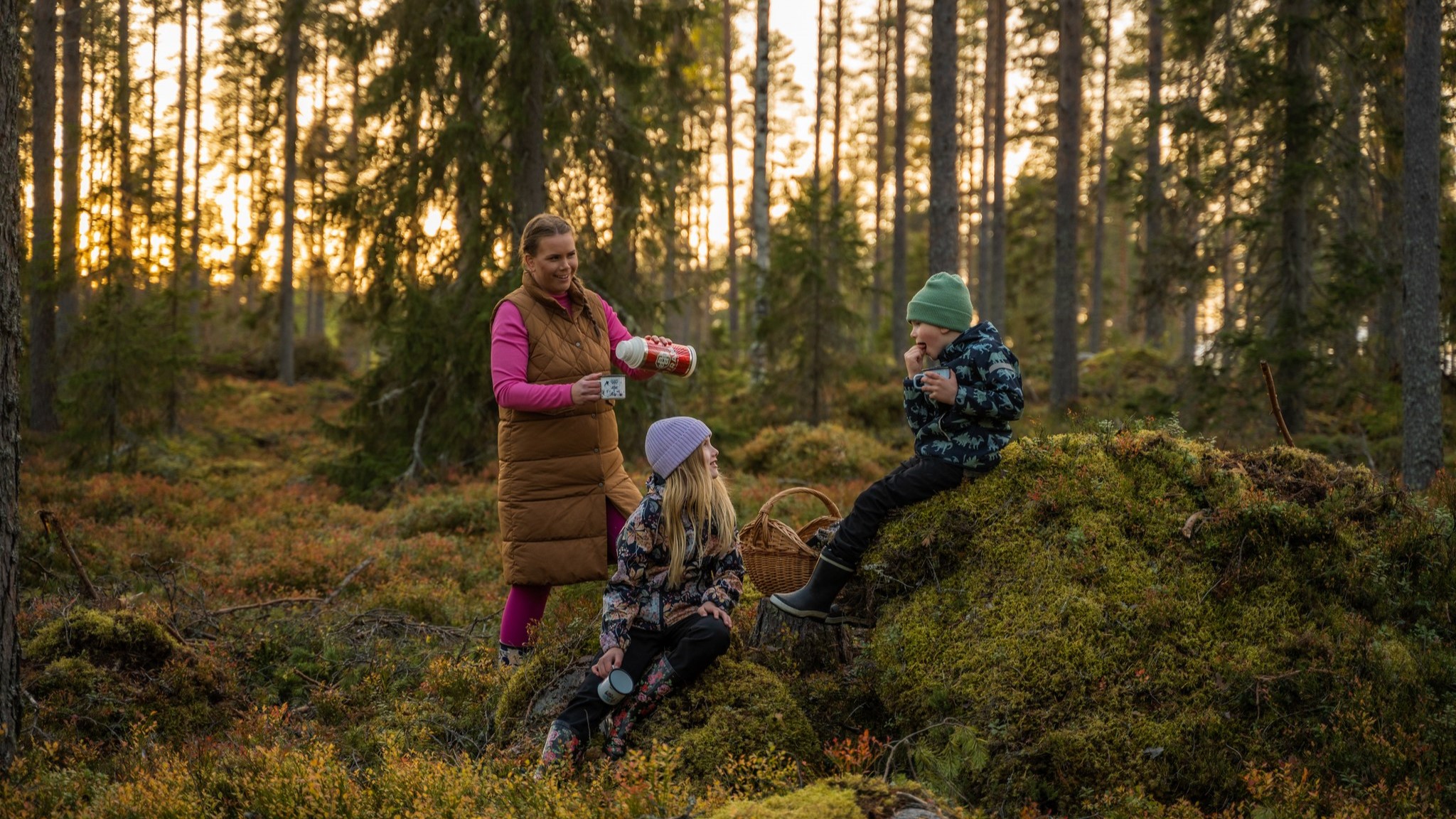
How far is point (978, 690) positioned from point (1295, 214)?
40.3 ft

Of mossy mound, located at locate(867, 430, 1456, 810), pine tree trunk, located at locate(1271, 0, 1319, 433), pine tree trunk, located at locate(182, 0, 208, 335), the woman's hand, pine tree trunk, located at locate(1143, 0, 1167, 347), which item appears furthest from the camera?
pine tree trunk, located at locate(182, 0, 208, 335)

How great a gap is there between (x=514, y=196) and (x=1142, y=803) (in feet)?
34.4

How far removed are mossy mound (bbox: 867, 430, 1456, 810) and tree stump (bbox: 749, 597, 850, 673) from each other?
25 centimetres

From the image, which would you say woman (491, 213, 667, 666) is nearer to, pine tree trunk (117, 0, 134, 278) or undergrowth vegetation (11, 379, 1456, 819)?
undergrowth vegetation (11, 379, 1456, 819)

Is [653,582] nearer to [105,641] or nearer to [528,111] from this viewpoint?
[105,641]

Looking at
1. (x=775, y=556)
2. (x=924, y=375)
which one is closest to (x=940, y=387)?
(x=924, y=375)

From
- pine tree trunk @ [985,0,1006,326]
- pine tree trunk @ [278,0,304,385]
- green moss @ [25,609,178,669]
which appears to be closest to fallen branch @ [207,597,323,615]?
green moss @ [25,609,178,669]

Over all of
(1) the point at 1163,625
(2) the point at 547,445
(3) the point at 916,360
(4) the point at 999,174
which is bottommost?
(1) the point at 1163,625

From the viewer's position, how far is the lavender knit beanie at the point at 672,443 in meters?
4.59

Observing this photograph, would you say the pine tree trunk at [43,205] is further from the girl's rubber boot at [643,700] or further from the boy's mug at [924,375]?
the boy's mug at [924,375]

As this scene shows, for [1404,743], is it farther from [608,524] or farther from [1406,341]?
[1406,341]

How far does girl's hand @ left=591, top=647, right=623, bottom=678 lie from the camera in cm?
444

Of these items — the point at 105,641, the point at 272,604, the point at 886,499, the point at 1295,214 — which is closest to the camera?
the point at 886,499

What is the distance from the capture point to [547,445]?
526 cm
